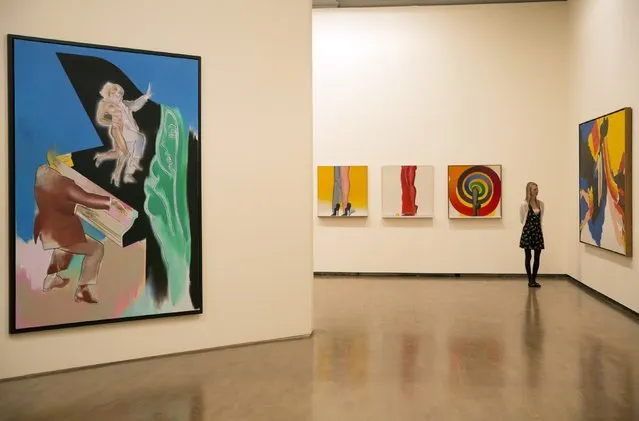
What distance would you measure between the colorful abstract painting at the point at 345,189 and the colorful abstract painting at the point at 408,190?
456 mm

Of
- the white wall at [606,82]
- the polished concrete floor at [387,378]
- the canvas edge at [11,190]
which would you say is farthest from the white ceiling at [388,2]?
the canvas edge at [11,190]

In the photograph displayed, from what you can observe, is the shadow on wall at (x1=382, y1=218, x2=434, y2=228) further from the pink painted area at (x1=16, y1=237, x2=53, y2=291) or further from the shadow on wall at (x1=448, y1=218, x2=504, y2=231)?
the pink painted area at (x1=16, y1=237, x2=53, y2=291)

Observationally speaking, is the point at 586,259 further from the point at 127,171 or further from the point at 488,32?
the point at 127,171

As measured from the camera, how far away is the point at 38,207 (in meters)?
7.05

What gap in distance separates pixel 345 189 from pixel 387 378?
344 inches

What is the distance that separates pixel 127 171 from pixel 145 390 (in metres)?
2.36

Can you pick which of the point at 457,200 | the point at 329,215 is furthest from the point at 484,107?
the point at 329,215

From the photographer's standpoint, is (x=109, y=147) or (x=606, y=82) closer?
(x=109, y=147)

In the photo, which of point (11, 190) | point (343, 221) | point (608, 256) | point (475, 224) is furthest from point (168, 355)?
point (475, 224)

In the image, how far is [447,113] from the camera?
15109mm

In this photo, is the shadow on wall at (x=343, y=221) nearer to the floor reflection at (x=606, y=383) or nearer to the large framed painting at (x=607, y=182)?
the large framed painting at (x=607, y=182)

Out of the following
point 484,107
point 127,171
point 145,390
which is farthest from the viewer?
point 484,107

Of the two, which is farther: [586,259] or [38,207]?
[586,259]

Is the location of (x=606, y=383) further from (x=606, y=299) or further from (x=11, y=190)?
(x=11, y=190)
